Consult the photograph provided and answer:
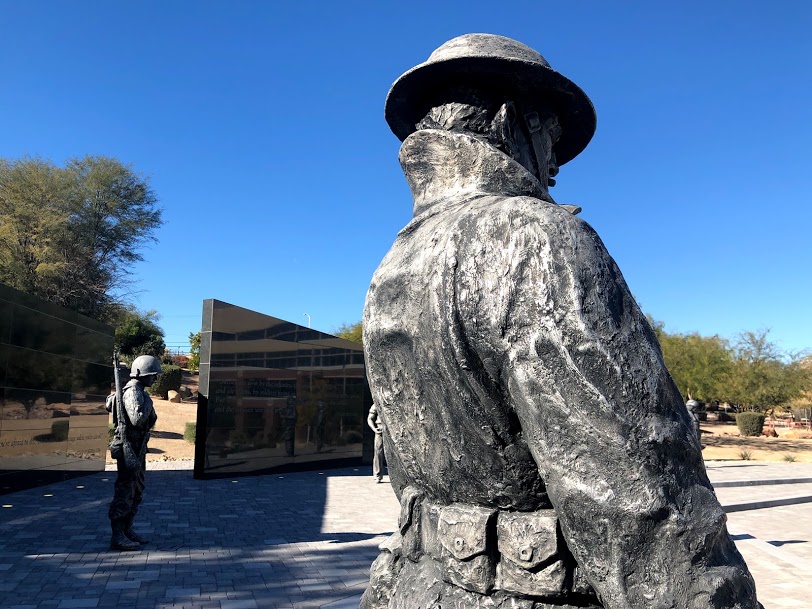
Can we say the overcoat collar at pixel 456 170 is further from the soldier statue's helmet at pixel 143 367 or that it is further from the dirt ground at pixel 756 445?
the dirt ground at pixel 756 445

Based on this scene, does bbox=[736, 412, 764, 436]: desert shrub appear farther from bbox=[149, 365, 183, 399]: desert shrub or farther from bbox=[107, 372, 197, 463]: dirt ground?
bbox=[149, 365, 183, 399]: desert shrub

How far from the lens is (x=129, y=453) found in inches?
319

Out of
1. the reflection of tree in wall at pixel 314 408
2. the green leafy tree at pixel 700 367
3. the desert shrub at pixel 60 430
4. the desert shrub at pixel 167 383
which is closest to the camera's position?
the desert shrub at pixel 60 430

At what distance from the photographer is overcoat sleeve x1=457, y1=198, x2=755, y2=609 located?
1026 millimetres

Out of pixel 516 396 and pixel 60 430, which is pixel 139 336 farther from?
pixel 516 396

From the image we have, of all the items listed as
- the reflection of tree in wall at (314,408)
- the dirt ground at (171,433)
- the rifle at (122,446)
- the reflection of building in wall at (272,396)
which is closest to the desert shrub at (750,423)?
the reflection of building in wall at (272,396)

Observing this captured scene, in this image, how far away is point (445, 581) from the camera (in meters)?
1.37

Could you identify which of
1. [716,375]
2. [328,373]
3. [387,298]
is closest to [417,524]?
[387,298]

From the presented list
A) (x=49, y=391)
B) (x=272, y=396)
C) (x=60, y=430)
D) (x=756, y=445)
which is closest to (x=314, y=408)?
(x=272, y=396)

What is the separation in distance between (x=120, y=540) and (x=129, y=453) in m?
1.02

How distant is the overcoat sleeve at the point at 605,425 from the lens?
3.37ft

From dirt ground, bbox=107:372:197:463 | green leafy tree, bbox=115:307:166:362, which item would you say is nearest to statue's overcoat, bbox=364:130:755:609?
dirt ground, bbox=107:372:197:463

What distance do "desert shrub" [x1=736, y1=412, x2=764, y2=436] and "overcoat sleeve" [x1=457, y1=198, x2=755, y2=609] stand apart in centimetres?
3927

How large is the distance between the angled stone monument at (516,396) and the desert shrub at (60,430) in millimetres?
13670
